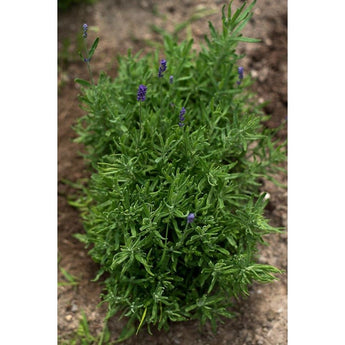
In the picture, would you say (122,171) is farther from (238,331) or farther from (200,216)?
(238,331)

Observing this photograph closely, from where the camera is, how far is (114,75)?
4121 millimetres

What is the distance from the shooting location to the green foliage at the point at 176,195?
2723 mm

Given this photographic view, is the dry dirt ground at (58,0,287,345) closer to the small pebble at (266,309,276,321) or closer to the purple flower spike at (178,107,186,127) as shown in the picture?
the small pebble at (266,309,276,321)

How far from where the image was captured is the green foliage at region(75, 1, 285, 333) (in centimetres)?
272

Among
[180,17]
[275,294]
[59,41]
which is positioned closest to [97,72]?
[59,41]

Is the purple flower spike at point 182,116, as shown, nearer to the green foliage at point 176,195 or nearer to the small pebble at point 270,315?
the green foliage at point 176,195

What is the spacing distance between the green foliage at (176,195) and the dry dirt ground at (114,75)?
0.17 meters

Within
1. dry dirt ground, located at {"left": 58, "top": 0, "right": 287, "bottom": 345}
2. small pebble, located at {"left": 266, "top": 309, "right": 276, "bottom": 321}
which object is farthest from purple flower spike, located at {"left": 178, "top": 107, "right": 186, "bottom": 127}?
small pebble, located at {"left": 266, "top": 309, "right": 276, "bottom": 321}

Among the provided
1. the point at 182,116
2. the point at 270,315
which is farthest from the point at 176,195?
the point at 270,315

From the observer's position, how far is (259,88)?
13.4 ft

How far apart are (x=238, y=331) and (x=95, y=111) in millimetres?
1651

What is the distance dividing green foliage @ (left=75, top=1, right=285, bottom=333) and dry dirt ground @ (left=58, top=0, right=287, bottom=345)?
0.17 meters

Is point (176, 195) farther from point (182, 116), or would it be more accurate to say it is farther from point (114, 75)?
point (114, 75)

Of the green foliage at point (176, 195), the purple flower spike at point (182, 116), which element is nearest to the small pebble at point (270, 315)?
the green foliage at point (176, 195)
